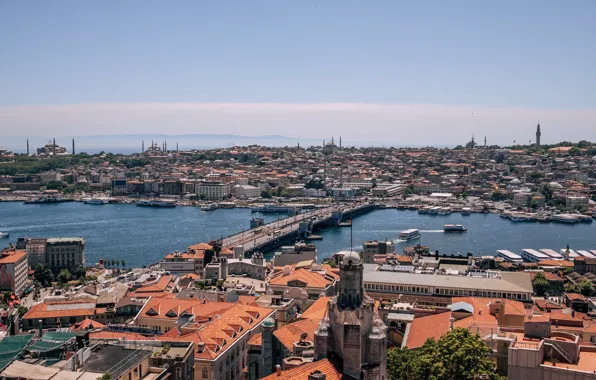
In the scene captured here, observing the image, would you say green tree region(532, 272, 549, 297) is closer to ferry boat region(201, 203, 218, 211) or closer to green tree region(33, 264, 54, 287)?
green tree region(33, 264, 54, 287)

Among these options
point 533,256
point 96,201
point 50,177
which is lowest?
point 96,201

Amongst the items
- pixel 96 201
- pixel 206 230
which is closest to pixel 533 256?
pixel 206 230

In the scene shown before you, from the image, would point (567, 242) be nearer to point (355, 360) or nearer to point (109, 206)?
point (355, 360)

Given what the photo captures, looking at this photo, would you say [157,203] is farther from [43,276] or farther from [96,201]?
[43,276]

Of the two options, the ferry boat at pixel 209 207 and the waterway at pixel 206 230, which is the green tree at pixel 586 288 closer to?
the waterway at pixel 206 230

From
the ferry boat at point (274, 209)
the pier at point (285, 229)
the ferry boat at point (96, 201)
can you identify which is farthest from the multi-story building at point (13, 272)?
the ferry boat at point (96, 201)
